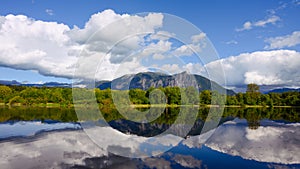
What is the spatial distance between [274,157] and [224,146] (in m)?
3.99

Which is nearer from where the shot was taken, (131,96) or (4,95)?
(131,96)

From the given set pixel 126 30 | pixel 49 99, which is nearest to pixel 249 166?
pixel 126 30

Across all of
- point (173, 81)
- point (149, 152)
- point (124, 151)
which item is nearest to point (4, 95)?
point (173, 81)

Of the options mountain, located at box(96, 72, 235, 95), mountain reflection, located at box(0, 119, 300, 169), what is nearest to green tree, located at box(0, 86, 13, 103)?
mountain, located at box(96, 72, 235, 95)

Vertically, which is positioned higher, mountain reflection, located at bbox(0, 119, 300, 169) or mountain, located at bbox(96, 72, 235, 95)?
mountain, located at bbox(96, 72, 235, 95)

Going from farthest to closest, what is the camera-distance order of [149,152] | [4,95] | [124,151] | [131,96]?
[4,95] → [131,96] → [124,151] → [149,152]

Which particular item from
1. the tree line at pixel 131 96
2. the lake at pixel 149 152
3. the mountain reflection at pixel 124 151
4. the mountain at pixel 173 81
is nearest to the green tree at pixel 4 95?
the tree line at pixel 131 96

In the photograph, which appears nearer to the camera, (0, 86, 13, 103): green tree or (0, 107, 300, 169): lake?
(0, 107, 300, 169): lake

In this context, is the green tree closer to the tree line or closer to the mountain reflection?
the tree line

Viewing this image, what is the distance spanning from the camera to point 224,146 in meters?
19.7

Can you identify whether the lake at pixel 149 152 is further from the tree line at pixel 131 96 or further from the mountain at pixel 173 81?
the tree line at pixel 131 96

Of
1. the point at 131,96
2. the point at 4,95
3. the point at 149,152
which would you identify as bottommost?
the point at 149,152

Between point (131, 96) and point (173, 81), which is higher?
point (173, 81)

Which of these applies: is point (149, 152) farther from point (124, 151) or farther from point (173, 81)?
point (173, 81)
